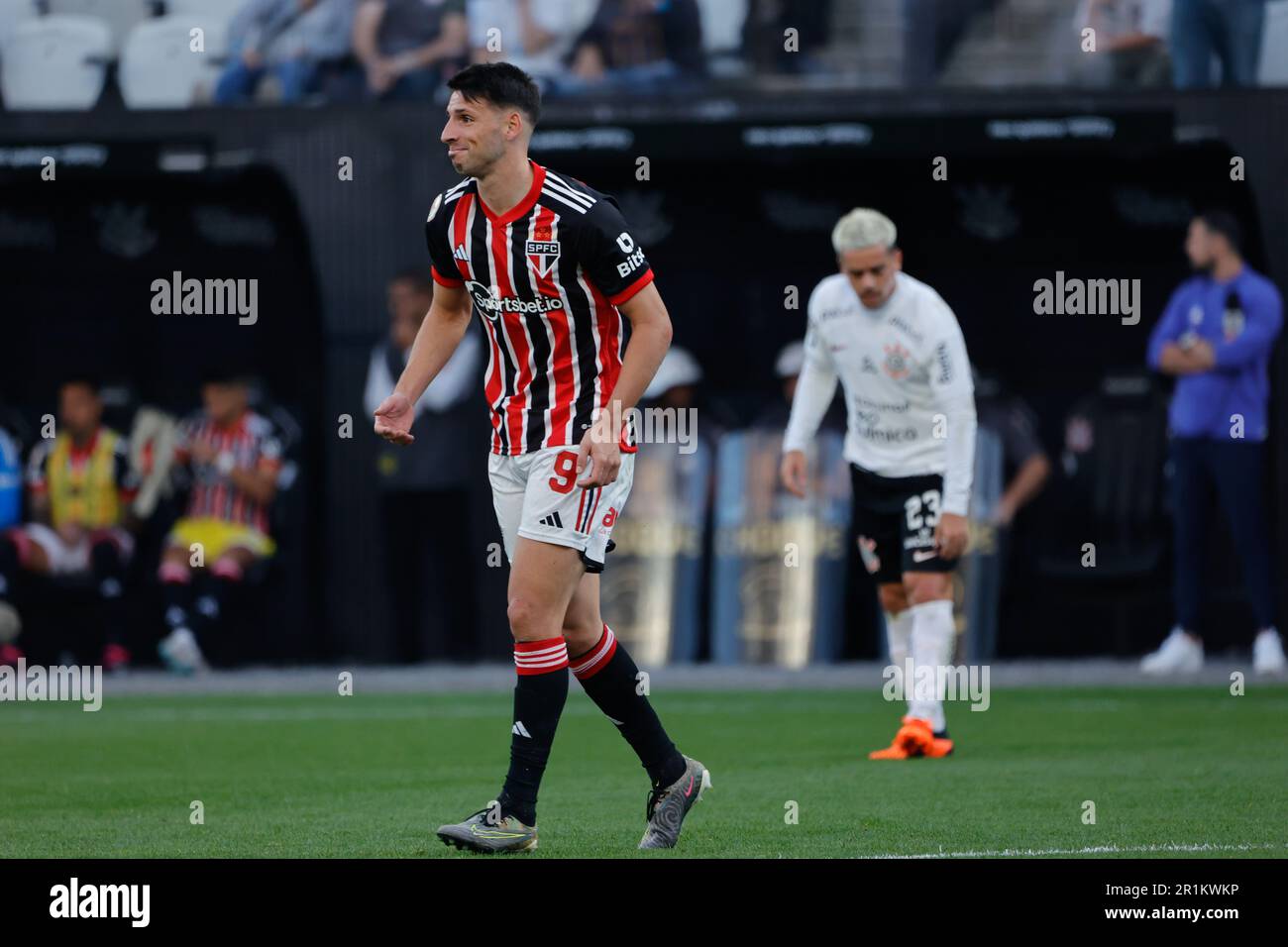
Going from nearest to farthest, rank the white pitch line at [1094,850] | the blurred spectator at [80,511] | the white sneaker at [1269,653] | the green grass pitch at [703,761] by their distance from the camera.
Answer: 1. the white pitch line at [1094,850]
2. the green grass pitch at [703,761]
3. the white sneaker at [1269,653]
4. the blurred spectator at [80,511]

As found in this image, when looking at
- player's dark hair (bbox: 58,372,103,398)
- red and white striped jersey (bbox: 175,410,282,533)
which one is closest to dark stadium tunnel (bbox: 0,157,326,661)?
player's dark hair (bbox: 58,372,103,398)

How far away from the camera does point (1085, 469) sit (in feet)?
52.0

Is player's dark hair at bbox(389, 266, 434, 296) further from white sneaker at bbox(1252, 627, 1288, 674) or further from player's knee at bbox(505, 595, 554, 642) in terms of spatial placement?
player's knee at bbox(505, 595, 554, 642)

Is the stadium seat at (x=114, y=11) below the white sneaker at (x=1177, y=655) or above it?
above

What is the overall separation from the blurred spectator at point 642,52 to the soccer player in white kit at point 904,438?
17.1 feet

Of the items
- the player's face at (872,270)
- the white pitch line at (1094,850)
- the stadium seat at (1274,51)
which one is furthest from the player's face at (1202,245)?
the white pitch line at (1094,850)

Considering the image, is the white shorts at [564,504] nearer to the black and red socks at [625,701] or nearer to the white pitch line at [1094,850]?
the black and red socks at [625,701]

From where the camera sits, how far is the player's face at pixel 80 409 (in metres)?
15.5

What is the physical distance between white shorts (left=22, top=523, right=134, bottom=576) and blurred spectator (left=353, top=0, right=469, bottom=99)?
136 inches

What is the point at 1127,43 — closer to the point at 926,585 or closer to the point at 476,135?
the point at 926,585

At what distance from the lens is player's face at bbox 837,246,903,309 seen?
9766mm

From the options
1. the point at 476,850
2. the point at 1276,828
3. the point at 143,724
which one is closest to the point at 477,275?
the point at 476,850

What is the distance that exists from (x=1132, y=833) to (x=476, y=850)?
1.95 metres
